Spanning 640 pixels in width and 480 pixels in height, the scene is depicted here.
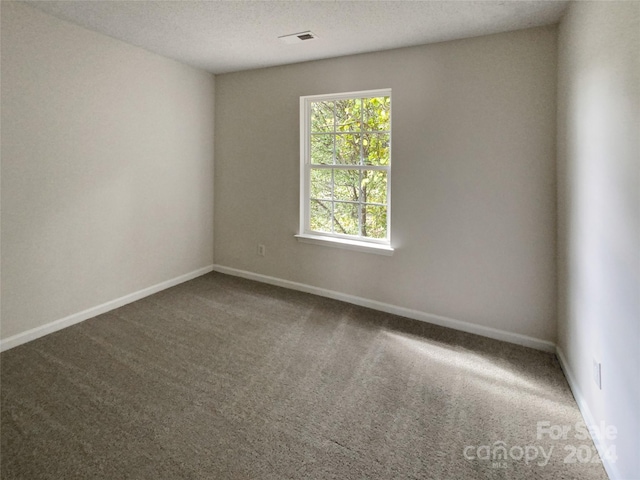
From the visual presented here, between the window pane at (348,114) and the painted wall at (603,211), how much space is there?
5.53 feet

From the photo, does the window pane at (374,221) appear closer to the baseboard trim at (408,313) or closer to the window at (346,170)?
the window at (346,170)

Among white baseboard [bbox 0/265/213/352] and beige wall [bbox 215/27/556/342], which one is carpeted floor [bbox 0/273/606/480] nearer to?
white baseboard [bbox 0/265/213/352]

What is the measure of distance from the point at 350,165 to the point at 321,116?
663mm

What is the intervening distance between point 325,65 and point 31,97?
2.49m

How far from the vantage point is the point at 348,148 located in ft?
11.7

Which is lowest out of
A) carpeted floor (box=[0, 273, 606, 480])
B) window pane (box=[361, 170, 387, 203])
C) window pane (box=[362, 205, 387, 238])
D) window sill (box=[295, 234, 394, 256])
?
carpeted floor (box=[0, 273, 606, 480])

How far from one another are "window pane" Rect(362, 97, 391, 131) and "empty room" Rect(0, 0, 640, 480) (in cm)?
2

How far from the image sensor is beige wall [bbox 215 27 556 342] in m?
2.67

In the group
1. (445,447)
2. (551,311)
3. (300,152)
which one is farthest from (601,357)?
(300,152)

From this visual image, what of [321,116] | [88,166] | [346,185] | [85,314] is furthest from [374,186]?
[85,314]

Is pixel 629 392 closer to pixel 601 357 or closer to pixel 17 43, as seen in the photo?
pixel 601 357

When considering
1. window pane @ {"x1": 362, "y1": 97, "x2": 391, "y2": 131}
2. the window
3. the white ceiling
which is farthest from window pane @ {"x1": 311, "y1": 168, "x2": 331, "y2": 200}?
the white ceiling

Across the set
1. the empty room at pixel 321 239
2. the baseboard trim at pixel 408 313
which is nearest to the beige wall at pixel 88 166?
the empty room at pixel 321 239

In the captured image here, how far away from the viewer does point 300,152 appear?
12.5ft
